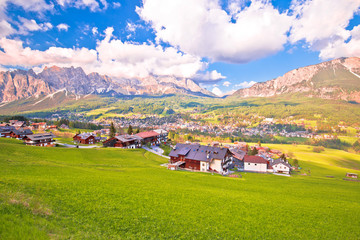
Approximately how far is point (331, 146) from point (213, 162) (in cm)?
20179

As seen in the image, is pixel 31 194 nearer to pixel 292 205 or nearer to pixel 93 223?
pixel 93 223

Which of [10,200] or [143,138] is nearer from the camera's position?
[10,200]

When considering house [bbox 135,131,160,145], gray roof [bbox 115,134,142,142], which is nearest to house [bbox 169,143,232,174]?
gray roof [bbox 115,134,142,142]

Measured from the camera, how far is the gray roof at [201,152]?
60.4 meters

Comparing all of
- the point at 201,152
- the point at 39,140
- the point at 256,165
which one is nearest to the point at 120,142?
the point at 39,140

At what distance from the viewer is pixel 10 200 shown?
13.1 metres

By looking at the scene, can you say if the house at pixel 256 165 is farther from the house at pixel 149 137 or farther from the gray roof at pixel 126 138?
the house at pixel 149 137

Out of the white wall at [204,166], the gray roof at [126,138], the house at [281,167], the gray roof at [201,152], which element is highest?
the gray roof at [126,138]

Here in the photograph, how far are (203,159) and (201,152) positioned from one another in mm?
3611

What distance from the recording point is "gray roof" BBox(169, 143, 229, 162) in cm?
6036

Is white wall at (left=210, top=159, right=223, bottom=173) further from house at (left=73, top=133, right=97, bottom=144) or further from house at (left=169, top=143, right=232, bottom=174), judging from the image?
house at (left=73, top=133, right=97, bottom=144)

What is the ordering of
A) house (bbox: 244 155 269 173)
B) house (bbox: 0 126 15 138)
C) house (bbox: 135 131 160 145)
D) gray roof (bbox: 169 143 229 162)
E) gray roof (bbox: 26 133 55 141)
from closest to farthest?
gray roof (bbox: 169 143 229 162) → house (bbox: 244 155 269 173) → gray roof (bbox: 26 133 55 141) → house (bbox: 0 126 15 138) → house (bbox: 135 131 160 145)

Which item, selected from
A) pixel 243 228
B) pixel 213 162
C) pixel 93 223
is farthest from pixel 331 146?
pixel 93 223

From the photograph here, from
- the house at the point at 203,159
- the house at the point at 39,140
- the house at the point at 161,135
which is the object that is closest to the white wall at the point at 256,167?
the house at the point at 203,159
